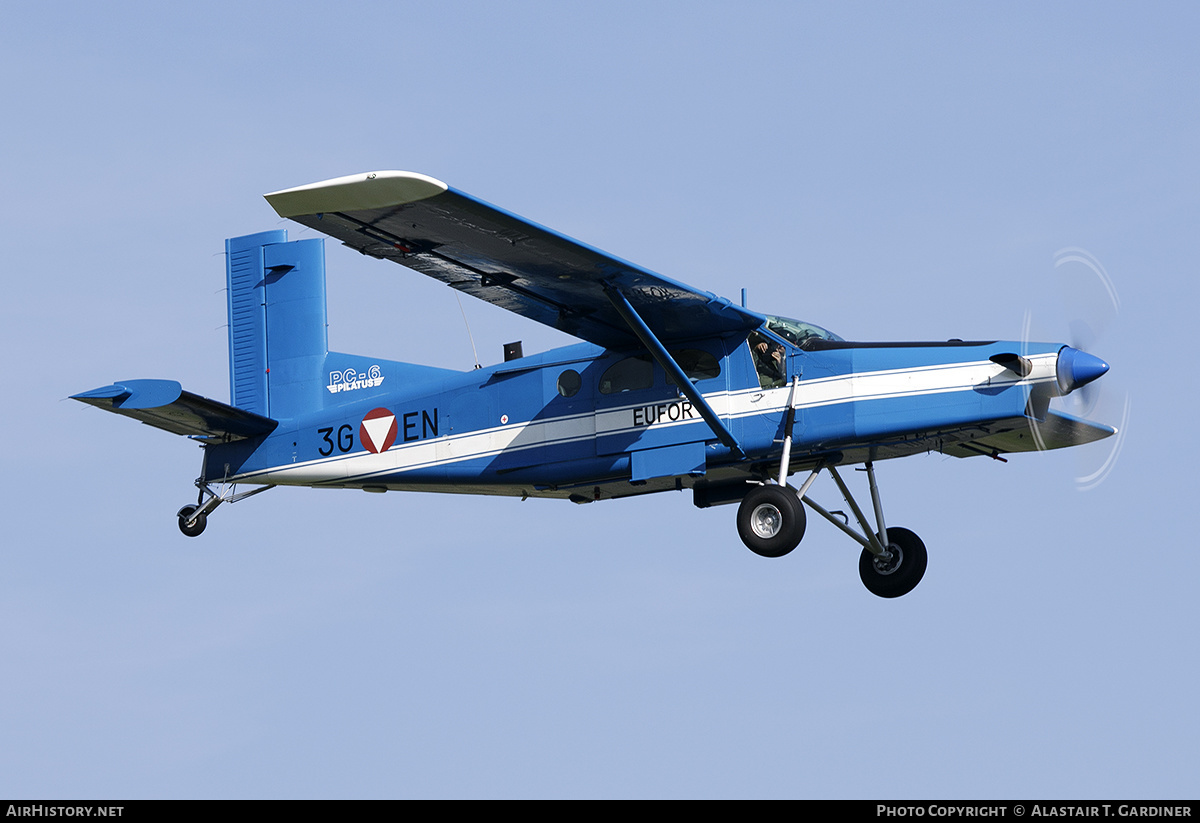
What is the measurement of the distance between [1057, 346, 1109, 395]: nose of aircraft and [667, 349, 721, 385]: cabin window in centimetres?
339

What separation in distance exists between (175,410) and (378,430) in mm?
2272

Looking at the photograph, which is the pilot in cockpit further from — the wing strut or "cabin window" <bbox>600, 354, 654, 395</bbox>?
"cabin window" <bbox>600, 354, 654, 395</bbox>

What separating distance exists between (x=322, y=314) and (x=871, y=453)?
7717 mm

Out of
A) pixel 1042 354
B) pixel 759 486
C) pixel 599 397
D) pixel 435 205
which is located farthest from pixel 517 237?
pixel 1042 354

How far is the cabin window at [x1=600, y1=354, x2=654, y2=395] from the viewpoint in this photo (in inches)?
710

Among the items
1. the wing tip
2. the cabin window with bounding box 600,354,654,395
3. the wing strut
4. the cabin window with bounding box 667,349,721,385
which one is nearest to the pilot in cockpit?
the cabin window with bounding box 667,349,721,385

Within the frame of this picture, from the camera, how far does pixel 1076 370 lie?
654 inches

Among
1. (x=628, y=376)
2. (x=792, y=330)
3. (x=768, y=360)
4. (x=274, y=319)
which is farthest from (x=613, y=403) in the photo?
(x=274, y=319)

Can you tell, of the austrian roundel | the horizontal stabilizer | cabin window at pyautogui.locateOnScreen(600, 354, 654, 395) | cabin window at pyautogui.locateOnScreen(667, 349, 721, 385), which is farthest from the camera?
the austrian roundel

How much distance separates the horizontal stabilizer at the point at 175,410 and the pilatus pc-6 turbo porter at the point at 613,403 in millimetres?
24

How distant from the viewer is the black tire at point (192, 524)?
20.0 meters

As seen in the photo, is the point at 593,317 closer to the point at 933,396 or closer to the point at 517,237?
the point at 517,237

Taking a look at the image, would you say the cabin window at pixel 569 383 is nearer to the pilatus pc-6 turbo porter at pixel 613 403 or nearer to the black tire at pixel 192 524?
the pilatus pc-6 turbo porter at pixel 613 403

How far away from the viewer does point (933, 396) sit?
17.0 metres
